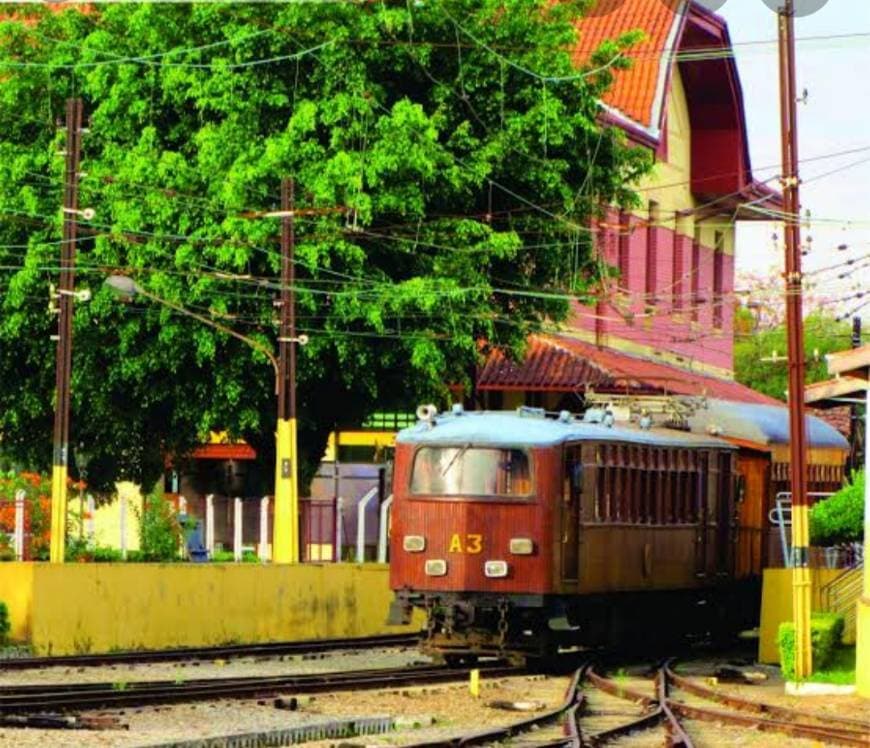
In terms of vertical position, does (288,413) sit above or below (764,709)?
above

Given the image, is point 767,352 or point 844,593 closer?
point 844,593

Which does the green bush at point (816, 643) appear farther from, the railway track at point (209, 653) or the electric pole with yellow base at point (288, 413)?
the electric pole with yellow base at point (288, 413)

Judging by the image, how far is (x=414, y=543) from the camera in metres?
28.8

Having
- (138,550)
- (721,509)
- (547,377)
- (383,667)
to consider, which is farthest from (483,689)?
(547,377)

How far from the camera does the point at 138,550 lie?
3725 cm

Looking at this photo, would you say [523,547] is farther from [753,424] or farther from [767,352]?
[767,352]

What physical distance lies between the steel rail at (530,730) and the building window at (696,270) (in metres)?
37.2

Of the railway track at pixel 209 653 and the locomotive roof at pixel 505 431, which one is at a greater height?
the locomotive roof at pixel 505 431

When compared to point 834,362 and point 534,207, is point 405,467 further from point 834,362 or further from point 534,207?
point 534,207

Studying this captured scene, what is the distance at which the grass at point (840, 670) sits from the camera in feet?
82.8

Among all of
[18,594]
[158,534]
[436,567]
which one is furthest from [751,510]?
[18,594]

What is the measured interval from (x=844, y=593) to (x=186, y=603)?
867 cm

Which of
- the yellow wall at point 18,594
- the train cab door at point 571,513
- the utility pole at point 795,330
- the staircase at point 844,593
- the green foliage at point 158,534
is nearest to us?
the utility pole at point 795,330

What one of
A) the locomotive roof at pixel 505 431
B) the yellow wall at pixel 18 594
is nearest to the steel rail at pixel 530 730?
the locomotive roof at pixel 505 431
